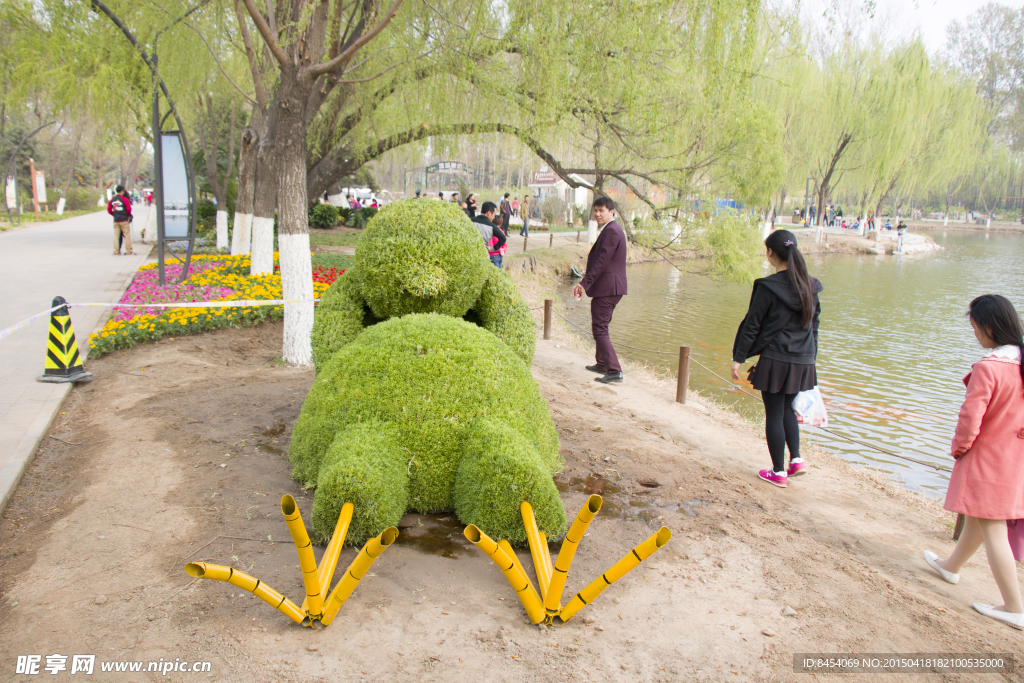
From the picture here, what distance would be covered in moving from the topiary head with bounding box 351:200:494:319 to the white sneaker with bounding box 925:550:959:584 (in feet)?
9.99

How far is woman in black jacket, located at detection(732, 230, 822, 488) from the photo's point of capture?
13.1ft

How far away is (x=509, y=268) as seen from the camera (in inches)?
644

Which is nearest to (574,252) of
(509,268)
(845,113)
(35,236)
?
(509,268)

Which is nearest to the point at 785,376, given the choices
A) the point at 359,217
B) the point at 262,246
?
the point at 262,246

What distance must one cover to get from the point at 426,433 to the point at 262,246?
776 cm

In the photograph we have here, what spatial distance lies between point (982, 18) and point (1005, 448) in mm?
56010

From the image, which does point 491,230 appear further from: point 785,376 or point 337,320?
point 785,376

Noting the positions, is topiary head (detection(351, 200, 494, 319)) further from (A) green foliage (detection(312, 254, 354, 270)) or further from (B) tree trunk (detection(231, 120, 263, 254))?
(B) tree trunk (detection(231, 120, 263, 254))

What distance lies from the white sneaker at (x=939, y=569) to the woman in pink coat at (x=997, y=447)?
0.80ft

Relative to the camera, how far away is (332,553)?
269cm

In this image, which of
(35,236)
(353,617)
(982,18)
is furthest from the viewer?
(982,18)

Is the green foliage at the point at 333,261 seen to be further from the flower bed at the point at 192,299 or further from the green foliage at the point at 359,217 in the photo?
the green foliage at the point at 359,217

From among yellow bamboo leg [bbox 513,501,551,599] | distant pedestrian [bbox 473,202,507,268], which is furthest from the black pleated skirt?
distant pedestrian [bbox 473,202,507,268]

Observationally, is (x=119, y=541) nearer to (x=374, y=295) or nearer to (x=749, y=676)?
(x=374, y=295)
